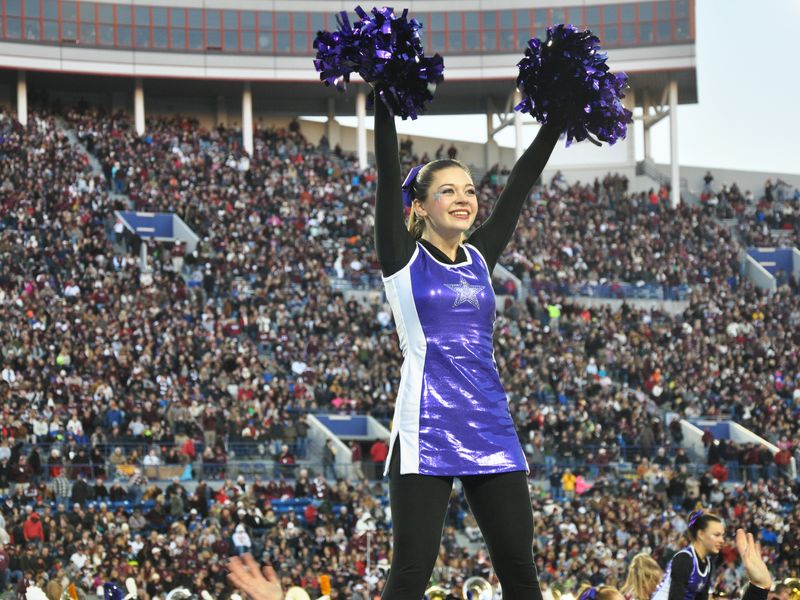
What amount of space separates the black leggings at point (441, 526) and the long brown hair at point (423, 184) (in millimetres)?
870

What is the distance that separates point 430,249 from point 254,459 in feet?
66.1

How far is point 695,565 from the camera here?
709 cm

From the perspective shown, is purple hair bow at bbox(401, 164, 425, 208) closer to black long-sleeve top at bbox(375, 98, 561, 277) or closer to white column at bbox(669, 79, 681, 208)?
black long-sleeve top at bbox(375, 98, 561, 277)

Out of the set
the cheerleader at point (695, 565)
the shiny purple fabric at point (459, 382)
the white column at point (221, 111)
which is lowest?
the cheerleader at point (695, 565)

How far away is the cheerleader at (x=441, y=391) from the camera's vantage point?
4.16 metres

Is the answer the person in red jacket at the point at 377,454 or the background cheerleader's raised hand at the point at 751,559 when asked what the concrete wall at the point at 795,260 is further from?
the background cheerleader's raised hand at the point at 751,559

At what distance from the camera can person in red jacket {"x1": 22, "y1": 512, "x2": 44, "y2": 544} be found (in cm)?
1894

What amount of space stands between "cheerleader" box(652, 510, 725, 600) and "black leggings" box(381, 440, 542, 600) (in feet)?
10.1

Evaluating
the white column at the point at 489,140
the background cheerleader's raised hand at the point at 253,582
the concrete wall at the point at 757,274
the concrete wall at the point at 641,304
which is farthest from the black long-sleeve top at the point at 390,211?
the white column at the point at 489,140

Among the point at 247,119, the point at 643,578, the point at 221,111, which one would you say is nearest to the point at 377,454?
the point at 643,578

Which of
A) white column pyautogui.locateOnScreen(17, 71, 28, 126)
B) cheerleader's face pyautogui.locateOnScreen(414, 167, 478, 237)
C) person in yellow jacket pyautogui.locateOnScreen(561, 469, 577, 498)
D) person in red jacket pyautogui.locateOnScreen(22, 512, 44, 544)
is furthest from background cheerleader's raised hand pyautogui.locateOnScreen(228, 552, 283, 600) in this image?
white column pyautogui.locateOnScreen(17, 71, 28, 126)

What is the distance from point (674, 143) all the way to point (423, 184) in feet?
132

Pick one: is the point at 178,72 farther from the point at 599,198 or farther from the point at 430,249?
the point at 430,249

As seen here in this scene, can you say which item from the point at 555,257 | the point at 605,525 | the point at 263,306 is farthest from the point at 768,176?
the point at 605,525
